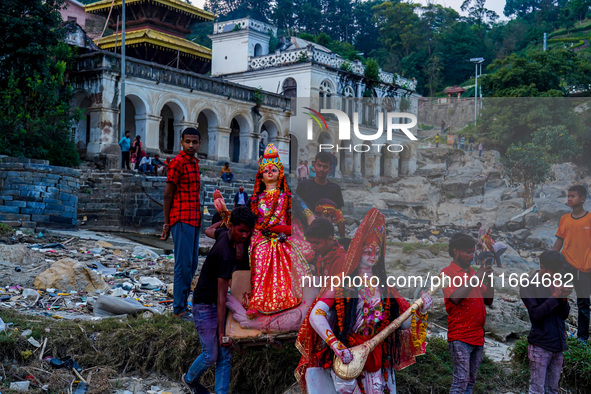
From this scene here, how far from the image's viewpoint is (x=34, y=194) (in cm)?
1314

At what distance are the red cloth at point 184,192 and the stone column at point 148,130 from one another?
47.5ft

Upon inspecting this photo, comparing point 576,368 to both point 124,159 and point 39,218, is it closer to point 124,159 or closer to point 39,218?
point 39,218

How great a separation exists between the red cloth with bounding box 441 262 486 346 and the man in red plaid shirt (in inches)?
94.0

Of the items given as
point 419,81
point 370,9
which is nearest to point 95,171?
point 419,81

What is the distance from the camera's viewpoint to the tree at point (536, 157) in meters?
5.07

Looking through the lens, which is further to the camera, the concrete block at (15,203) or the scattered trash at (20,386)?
the concrete block at (15,203)

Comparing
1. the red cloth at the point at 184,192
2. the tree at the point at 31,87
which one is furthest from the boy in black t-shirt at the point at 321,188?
the tree at the point at 31,87

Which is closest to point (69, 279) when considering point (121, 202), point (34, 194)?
point (34, 194)

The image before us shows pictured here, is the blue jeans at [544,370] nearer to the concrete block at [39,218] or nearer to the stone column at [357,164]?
the stone column at [357,164]

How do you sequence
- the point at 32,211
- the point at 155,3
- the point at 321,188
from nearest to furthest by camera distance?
the point at 321,188, the point at 32,211, the point at 155,3

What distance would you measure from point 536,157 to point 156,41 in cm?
2115

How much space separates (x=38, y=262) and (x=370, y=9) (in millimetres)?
53258

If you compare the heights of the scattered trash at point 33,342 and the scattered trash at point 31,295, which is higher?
the scattered trash at point 31,295

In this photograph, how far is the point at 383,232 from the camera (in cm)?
401
